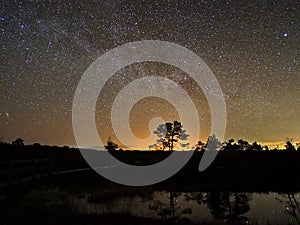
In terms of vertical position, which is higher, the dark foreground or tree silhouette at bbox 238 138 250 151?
tree silhouette at bbox 238 138 250 151

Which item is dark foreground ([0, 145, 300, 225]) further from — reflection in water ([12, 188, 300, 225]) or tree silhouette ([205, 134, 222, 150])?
tree silhouette ([205, 134, 222, 150])

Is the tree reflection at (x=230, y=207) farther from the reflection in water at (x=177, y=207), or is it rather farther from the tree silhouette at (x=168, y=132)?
the tree silhouette at (x=168, y=132)

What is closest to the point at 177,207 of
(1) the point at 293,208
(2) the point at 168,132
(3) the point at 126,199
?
(3) the point at 126,199

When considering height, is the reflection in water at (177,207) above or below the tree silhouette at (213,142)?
below

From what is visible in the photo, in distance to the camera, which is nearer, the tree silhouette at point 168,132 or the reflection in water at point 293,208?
the reflection in water at point 293,208

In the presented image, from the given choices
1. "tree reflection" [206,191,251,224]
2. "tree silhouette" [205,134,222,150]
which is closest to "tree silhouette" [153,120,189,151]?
"tree silhouette" [205,134,222,150]

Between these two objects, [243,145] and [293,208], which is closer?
[293,208]

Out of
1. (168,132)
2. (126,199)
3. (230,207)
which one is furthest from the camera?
(168,132)

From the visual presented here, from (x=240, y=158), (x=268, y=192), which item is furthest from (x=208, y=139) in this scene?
(x=268, y=192)

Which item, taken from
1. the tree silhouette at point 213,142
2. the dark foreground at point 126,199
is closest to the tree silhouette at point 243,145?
the tree silhouette at point 213,142

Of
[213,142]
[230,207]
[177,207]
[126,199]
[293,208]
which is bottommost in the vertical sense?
[230,207]

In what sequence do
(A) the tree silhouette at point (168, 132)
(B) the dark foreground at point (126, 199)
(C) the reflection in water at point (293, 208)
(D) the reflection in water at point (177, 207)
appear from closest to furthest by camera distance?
(C) the reflection in water at point (293, 208) < (B) the dark foreground at point (126, 199) < (D) the reflection in water at point (177, 207) < (A) the tree silhouette at point (168, 132)

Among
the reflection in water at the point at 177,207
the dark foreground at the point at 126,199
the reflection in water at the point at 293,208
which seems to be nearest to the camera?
the reflection in water at the point at 293,208

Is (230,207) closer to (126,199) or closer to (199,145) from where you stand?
(126,199)
